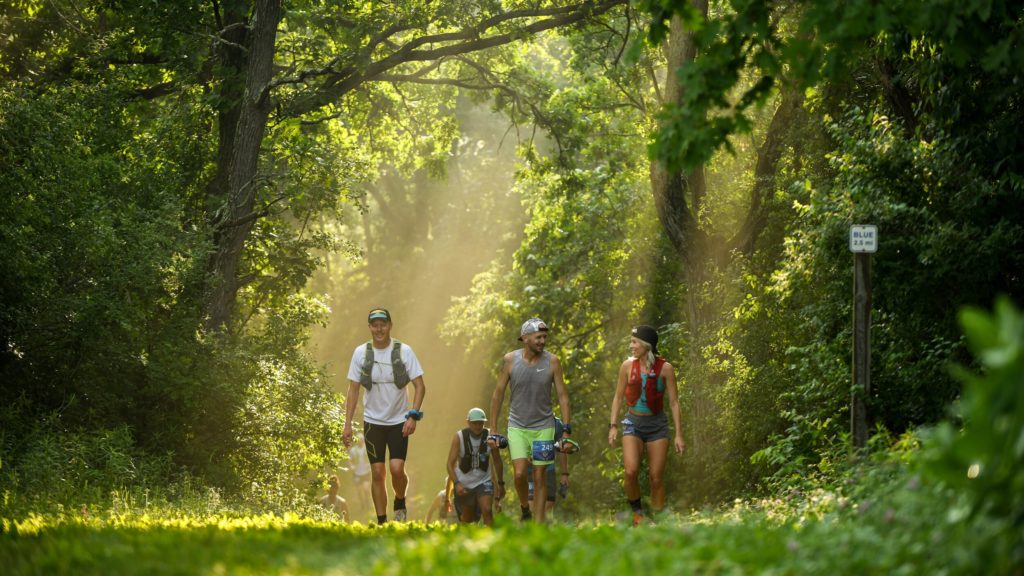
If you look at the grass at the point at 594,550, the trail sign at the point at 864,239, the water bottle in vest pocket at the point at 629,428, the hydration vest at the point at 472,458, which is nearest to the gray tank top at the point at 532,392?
the water bottle in vest pocket at the point at 629,428

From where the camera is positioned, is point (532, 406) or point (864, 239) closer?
point (864, 239)

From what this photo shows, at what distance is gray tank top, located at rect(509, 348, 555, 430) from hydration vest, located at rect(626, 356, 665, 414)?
2.60 feet

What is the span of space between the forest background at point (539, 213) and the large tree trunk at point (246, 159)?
5cm

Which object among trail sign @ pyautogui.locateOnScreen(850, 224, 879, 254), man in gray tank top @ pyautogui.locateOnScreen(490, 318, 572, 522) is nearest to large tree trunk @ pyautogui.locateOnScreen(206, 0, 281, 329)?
man in gray tank top @ pyautogui.locateOnScreen(490, 318, 572, 522)

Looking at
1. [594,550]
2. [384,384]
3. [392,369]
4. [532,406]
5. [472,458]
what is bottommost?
[594,550]

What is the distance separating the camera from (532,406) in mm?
12867

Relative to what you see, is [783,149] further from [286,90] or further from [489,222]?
[489,222]

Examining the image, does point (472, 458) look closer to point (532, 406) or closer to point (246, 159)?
point (532, 406)

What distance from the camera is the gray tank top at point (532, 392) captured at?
12781mm

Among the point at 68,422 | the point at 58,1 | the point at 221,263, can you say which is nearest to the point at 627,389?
the point at 68,422

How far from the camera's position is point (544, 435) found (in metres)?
12.9

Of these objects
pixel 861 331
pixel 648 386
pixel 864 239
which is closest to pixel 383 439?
pixel 648 386

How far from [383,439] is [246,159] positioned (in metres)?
10.3

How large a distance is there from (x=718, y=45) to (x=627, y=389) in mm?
4560
